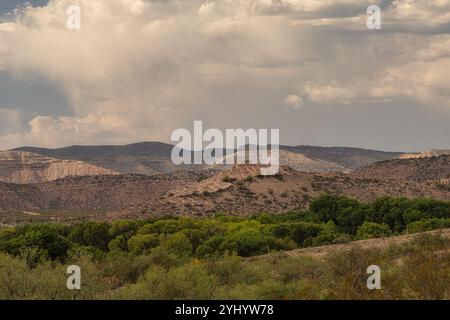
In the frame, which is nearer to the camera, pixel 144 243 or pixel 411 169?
pixel 144 243

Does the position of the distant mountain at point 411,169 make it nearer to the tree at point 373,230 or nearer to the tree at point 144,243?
the tree at point 373,230

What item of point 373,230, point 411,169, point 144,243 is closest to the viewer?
point 144,243

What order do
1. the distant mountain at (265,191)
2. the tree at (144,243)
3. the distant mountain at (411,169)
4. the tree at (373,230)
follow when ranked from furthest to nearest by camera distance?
1. the distant mountain at (411,169)
2. the distant mountain at (265,191)
3. the tree at (373,230)
4. the tree at (144,243)

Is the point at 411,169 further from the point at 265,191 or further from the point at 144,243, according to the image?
the point at 144,243

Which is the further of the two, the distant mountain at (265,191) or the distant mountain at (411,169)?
the distant mountain at (411,169)

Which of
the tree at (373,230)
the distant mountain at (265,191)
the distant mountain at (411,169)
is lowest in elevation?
the tree at (373,230)

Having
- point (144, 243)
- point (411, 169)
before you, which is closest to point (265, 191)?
point (144, 243)

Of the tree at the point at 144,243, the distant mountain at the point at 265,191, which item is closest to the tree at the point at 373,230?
the tree at the point at 144,243

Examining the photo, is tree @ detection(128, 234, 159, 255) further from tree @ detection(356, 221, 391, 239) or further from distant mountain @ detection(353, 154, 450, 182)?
distant mountain @ detection(353, 154, 450, 182)

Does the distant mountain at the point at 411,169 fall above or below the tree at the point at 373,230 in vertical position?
above

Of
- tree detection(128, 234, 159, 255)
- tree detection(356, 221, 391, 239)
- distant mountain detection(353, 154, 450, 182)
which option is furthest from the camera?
distant mountain detection(353, 154, 450, 182)

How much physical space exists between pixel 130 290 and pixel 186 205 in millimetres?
89901

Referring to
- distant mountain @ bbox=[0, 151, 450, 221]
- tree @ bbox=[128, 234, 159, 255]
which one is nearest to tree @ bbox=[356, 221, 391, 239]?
tree @ bbox=[128, 234, 159, 255]
